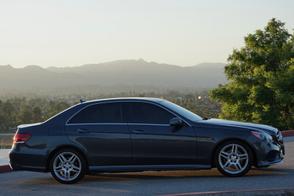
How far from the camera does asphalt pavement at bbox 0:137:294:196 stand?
32.3ft

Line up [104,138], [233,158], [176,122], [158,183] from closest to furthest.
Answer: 1. [158,183]
2. [233,158]
3. [176,122]
4. [104,138]

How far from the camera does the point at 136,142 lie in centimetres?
1120

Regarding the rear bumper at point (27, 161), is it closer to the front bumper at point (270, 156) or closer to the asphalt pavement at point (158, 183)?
the asphalt pavement at point (158, 183)

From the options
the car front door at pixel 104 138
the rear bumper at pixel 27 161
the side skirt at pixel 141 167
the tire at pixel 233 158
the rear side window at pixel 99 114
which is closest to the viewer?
the tire at pixel 233 158

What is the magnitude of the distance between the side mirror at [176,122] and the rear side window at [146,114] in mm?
171

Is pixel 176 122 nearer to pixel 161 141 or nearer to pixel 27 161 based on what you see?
pixel 161 141

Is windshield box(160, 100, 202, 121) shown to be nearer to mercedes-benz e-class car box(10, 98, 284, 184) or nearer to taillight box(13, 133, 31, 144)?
mercedes-benz e-class car box(10, 98, 284, 184)

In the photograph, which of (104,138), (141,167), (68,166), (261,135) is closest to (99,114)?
(104,138)

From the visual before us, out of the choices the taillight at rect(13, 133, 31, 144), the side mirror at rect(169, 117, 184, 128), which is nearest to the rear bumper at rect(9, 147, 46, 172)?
the taillight at rect(13, 133, 31, 144)

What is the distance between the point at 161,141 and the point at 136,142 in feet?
1.42

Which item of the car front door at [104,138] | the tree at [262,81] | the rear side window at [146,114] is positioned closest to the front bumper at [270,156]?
the rear side window at [146,114]

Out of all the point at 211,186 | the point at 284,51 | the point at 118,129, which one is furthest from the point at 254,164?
the point at 284,51

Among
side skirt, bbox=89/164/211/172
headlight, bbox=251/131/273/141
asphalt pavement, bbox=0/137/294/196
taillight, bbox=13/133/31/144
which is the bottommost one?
asphalt pavement, bbox=0/137/294/196

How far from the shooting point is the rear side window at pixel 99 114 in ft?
37.7
